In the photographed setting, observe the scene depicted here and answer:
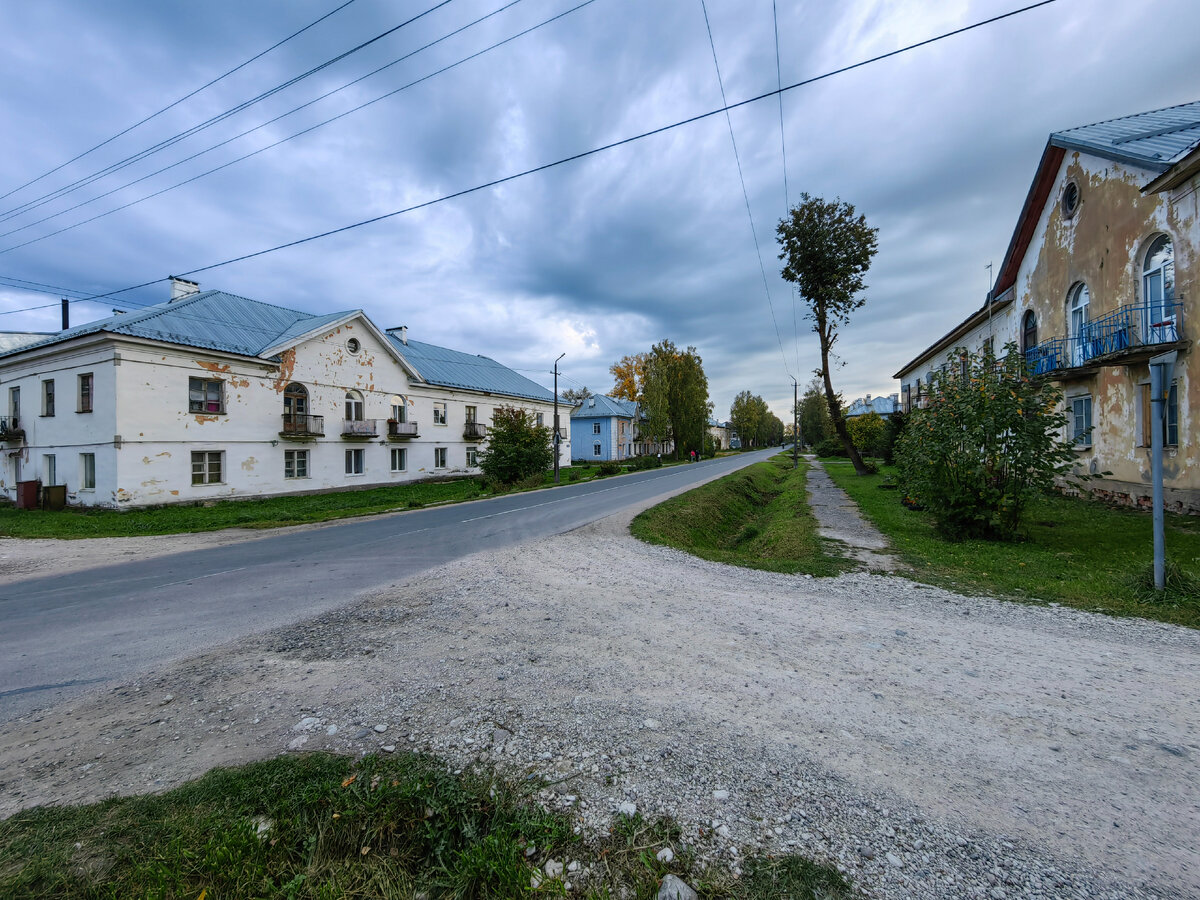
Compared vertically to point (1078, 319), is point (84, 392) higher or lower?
lower

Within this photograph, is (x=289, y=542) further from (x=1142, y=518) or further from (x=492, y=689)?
(x=1142, y=518)

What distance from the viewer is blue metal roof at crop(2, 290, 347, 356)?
20.2 metres

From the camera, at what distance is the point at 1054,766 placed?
2854 mm

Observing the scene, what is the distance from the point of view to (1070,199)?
56.5 ft

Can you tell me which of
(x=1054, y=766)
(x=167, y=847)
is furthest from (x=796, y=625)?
(x=167, y=847)

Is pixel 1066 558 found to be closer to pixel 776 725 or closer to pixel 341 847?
pixel 776 725

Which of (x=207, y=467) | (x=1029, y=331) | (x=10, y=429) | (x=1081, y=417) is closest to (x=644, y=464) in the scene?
(x=1029, y=331)

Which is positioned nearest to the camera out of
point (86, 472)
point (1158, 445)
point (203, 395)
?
point (1158, 445)

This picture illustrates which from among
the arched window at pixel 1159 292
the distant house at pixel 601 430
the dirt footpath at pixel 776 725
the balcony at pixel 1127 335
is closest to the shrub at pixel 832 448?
the distant house at pixel 601 430

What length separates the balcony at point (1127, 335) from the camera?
41.2 feet

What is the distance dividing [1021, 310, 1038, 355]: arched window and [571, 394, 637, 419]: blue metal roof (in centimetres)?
4418

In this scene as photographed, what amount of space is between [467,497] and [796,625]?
1995 centimetres

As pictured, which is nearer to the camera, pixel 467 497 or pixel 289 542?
pixel 289 542

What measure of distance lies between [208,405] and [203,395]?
1.45 ft
